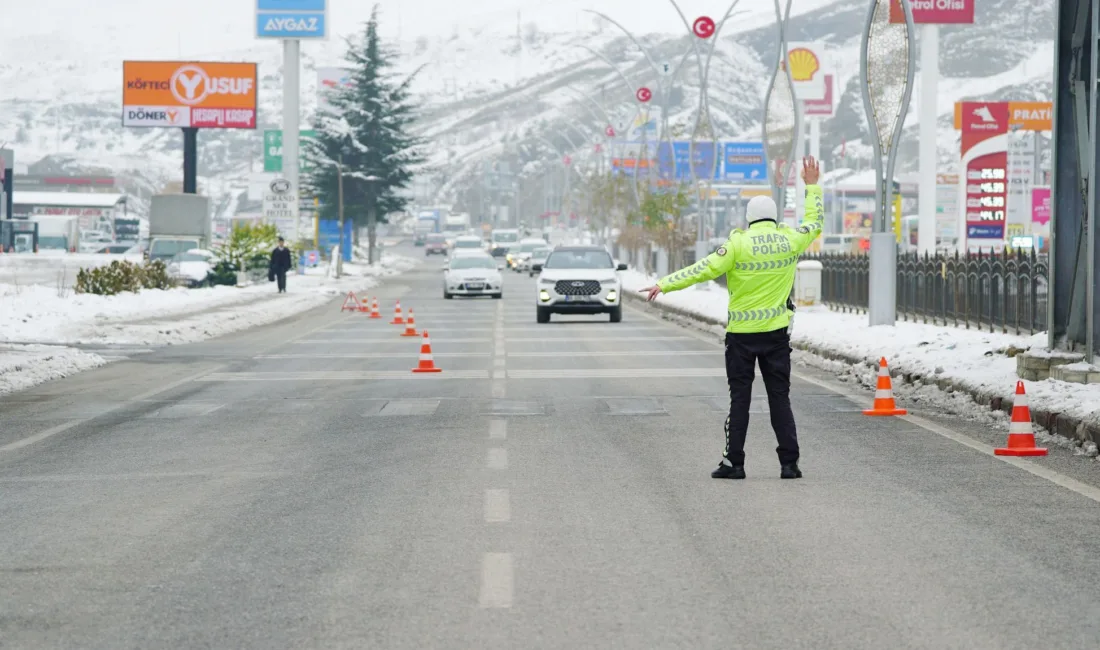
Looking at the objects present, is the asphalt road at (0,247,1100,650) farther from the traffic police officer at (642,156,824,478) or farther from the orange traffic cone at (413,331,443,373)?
the orange traffic cone at (413,331,443,373)

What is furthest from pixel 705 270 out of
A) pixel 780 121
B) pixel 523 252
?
pixel 523 252

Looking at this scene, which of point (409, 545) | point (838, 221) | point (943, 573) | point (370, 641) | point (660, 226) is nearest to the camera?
point (370, 641)

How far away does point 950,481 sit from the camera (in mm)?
11094

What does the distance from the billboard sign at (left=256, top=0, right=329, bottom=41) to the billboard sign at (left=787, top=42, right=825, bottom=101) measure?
28950 millimetres

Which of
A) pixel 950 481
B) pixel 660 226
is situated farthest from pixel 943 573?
pixel 660 226

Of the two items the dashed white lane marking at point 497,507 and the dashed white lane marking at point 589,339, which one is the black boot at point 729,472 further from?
the dashed white lane marking at point 589,339

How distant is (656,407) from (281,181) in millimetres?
46743

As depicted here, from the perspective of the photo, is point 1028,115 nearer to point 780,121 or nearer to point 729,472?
point 780,121

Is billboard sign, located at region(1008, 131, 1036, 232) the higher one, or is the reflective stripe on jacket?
billboard sign, located at region(1008, 131, 1036, 232)

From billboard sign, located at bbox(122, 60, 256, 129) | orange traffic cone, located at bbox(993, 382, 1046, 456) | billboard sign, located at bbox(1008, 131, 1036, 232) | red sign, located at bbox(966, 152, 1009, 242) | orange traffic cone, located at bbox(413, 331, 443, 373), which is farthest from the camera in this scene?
billboard sign, located at bbox(122, 60, 256, 129)

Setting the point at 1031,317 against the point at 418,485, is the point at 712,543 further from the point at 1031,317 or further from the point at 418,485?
the point at 1031,317

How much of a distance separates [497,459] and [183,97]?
256ft

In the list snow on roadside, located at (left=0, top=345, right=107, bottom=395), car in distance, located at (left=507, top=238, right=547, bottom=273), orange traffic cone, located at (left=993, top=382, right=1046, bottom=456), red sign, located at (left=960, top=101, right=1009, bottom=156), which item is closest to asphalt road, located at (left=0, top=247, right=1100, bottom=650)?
orange traffic cone, located at (left=993, top=382, right=1046, bottom=456)

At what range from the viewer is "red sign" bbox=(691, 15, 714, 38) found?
164 ft
